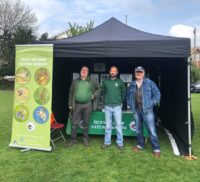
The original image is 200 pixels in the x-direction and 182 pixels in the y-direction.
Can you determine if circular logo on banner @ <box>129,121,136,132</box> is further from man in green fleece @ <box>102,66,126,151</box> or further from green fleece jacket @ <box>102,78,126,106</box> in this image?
green fleece jacket @ <box>102,78,126,106</box>

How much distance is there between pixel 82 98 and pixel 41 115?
0.86m

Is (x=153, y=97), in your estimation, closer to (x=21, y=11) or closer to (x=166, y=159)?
(x=166, y=159)

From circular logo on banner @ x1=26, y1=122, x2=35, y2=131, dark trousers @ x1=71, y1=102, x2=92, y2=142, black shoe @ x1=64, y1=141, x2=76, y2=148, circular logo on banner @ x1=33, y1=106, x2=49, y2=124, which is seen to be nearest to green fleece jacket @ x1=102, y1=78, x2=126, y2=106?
dark trousers @ x1=71, y1=102, x2=92, y2=142

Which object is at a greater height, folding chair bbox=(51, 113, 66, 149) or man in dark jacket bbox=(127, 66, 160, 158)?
man in dark jacket bbox=(127, 66, 160, 158)

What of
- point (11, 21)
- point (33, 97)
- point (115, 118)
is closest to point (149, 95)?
point (115, 118)

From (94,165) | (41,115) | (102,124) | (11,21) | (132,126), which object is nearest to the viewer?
(94,165)

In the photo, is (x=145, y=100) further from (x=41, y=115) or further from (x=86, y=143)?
(x=41, y=115)

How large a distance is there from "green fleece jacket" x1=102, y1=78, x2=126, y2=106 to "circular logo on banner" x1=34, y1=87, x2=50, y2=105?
1145mm

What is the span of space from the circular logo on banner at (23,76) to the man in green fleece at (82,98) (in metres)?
0.88

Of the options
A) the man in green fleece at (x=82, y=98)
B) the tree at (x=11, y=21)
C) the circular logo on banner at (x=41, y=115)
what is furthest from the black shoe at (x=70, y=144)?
the tree at (x=11, y=21)

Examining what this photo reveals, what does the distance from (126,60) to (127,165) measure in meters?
3.35

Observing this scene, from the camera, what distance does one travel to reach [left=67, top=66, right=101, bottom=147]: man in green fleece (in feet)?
19.6

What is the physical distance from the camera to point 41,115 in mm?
5758

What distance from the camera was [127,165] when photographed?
16.3 feet
